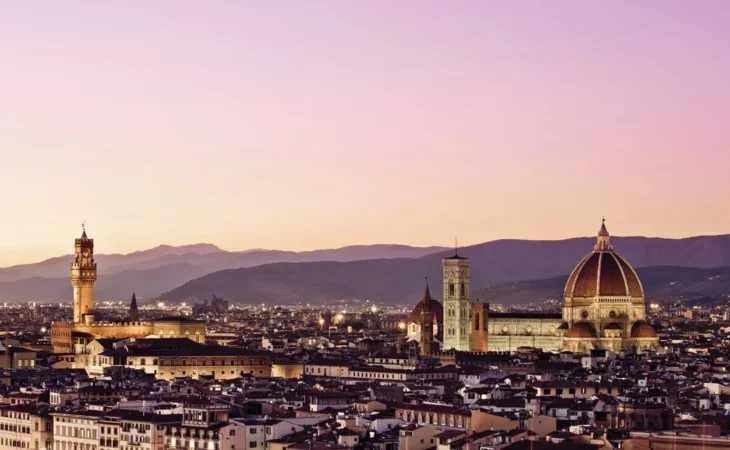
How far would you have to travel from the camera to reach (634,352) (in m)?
156

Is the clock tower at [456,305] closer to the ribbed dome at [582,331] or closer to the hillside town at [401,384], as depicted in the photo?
the hillside town at [401,384]

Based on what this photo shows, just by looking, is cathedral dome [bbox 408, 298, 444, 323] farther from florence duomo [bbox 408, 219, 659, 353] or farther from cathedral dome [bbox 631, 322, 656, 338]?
cathedral dome [bbox 631, 322, 656, 338]

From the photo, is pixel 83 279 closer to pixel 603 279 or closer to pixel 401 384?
pixel 603 279

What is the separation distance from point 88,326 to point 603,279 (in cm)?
4508

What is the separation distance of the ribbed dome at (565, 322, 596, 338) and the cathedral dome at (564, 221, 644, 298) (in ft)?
14.4

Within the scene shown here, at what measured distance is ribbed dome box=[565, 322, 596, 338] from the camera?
164m

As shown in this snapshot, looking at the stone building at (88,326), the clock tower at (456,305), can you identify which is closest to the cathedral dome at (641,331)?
the clock tower at (456,305)

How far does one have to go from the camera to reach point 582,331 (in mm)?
164250

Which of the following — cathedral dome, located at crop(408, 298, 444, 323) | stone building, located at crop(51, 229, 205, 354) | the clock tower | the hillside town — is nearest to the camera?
the hillside town

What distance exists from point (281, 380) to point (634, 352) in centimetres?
4697

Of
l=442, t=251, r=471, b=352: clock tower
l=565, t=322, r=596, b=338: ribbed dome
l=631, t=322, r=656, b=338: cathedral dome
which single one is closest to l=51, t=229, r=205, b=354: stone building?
l=442, t=251, r=471, b=352: clock tower

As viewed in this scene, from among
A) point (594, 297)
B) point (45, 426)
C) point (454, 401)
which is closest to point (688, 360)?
point (594, 297)

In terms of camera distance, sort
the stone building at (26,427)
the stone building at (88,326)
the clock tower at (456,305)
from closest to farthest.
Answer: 1. the stone building at (26,427)
2. the stone building at (88,326)
3. the clock tower at (456,305)

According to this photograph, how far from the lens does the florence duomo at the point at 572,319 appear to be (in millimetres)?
165000
